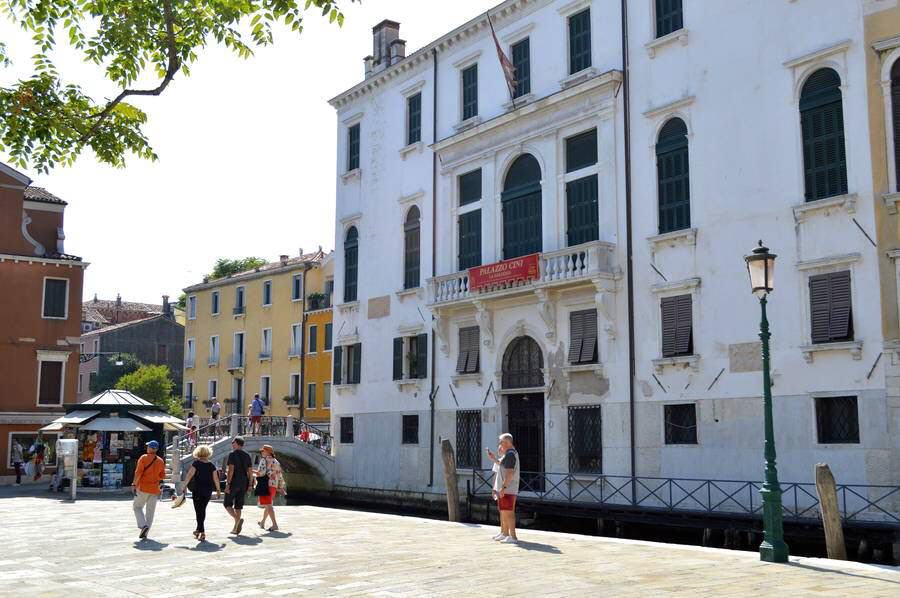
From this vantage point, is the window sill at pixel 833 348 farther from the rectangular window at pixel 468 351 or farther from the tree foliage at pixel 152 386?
the tree foliage at pixel 152 386

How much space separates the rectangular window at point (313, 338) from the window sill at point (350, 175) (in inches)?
509

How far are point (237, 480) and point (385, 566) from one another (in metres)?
4.85

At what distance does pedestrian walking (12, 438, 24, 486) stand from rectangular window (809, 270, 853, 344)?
27601mm

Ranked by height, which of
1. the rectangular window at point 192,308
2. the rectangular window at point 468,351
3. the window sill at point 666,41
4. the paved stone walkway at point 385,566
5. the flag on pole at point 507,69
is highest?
the flag on pole at point 507,69

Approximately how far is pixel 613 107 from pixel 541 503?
34.5ft

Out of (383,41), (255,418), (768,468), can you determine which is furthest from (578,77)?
(255,418)

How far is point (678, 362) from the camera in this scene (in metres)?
23.2

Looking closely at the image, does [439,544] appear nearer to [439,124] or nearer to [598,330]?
[598,330]

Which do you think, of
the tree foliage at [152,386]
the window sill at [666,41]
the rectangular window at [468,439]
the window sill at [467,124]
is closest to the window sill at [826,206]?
the window sill at [666,41]

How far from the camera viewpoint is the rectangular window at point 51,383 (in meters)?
37.6

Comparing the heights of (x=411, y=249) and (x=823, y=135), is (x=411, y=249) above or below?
below

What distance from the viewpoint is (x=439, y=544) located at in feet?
51.1

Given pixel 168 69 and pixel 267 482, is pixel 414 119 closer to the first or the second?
pixel 267 482

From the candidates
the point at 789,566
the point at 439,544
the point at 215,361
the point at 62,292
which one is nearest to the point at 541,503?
the point at 439,544
